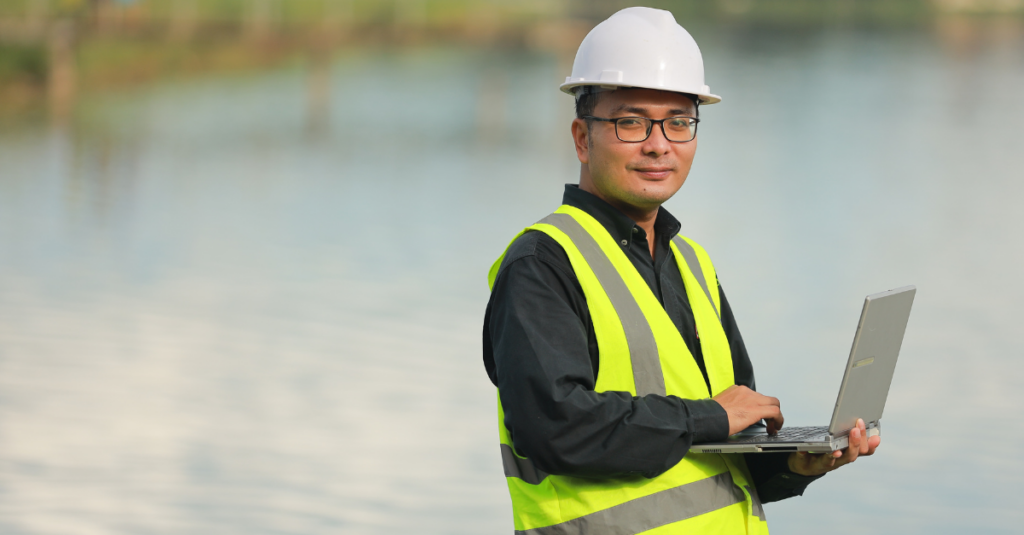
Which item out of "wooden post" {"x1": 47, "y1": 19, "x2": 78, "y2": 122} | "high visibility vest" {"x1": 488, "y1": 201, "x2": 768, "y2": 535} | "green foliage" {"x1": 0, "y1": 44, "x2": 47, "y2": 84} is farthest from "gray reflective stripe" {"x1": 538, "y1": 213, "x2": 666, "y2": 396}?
"green foliage" {"x1": 0, "y1": 44, "x2": 47, "y2": 84}

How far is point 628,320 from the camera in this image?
188cm

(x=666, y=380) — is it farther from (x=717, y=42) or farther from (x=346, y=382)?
(x=717, y=42)

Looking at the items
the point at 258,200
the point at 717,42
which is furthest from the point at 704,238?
the point at 717,42

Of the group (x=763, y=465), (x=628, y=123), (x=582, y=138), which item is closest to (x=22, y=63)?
(x=582, y=138)

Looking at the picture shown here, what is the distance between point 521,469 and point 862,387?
23.4 inches

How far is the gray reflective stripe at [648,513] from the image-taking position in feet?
6.10

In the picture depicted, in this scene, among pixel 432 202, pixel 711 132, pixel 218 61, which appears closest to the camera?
pixel 432 202

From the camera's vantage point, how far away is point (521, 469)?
1.92 meters

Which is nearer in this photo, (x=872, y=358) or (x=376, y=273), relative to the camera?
(x=872, y=358)

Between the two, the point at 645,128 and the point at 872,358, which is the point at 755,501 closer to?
the point at 872,358

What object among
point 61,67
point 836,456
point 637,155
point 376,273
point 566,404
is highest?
point 637,155

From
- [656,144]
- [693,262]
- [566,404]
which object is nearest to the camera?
[566,404]

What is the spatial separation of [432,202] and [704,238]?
11.4 feet

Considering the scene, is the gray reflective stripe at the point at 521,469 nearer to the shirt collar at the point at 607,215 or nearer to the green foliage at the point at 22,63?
the shirt collar at the point at 607,215
